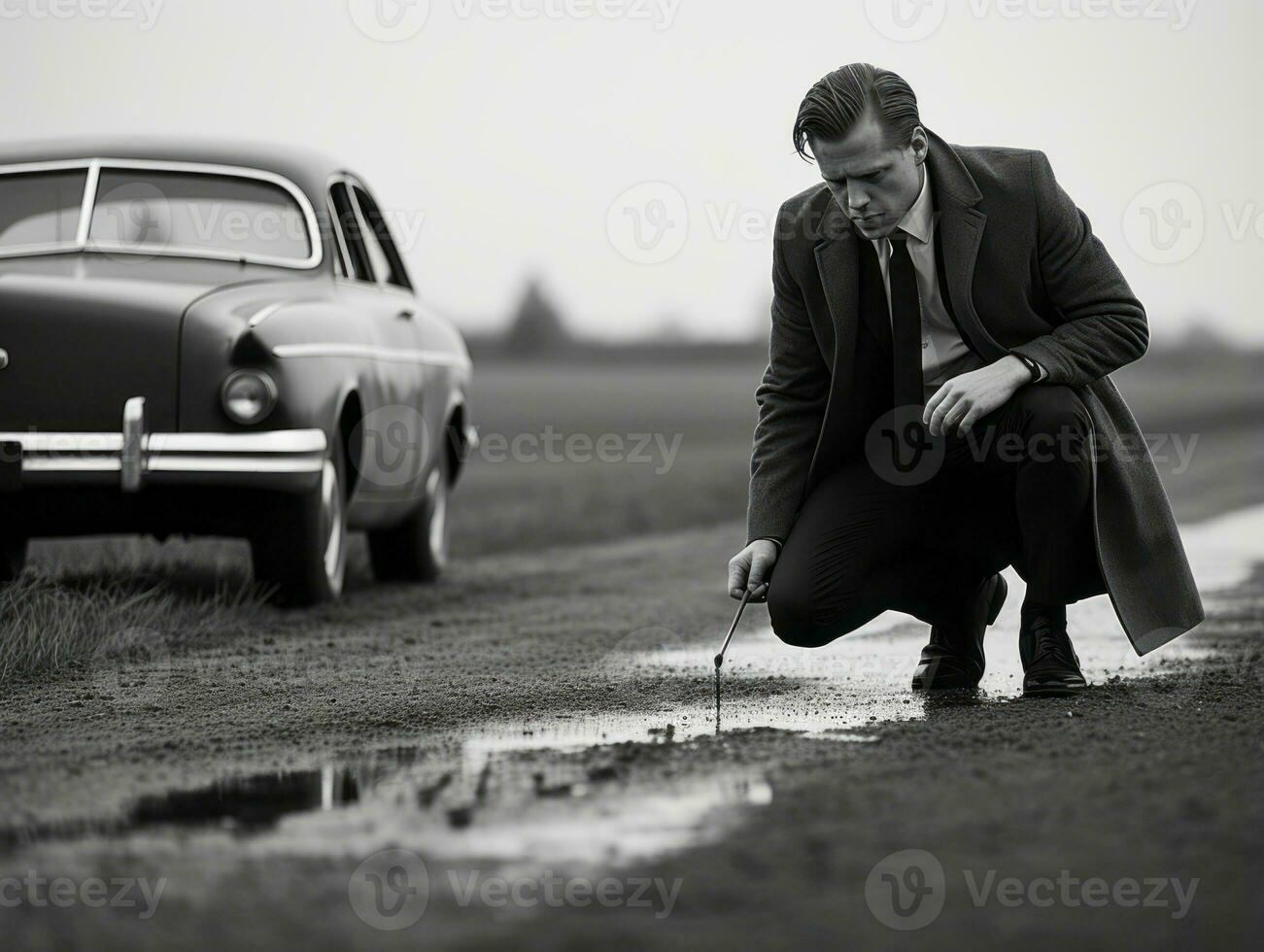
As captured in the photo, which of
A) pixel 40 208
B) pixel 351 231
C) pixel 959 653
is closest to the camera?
pixel 959 653

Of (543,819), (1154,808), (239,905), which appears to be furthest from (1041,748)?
(239,905)

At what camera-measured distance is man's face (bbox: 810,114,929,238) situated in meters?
4.27

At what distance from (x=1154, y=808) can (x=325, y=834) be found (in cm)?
146

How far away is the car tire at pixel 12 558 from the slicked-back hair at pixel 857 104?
4726mm

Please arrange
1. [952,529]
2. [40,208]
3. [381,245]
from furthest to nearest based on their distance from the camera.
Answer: [381,245] → [40,208] → [952,529]

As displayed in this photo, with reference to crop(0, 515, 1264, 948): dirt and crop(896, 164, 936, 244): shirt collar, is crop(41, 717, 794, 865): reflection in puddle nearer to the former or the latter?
crop(0, 515, 1264, 948): dirt

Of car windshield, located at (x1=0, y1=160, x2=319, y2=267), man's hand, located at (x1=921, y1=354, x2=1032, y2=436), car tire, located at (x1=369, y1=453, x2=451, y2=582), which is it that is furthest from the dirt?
car tire, located at (x1=369, y1=453, x2=451, y2=582)

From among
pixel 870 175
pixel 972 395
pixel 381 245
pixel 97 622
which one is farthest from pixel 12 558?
pixel 972 395

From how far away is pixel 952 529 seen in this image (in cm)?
476

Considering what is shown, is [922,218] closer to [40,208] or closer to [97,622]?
[97,622]

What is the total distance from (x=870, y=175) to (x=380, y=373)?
140 inches

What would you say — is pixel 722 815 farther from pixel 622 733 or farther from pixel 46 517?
pixel 46 517

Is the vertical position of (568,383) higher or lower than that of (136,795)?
lower

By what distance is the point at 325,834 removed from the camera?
2.90 m
